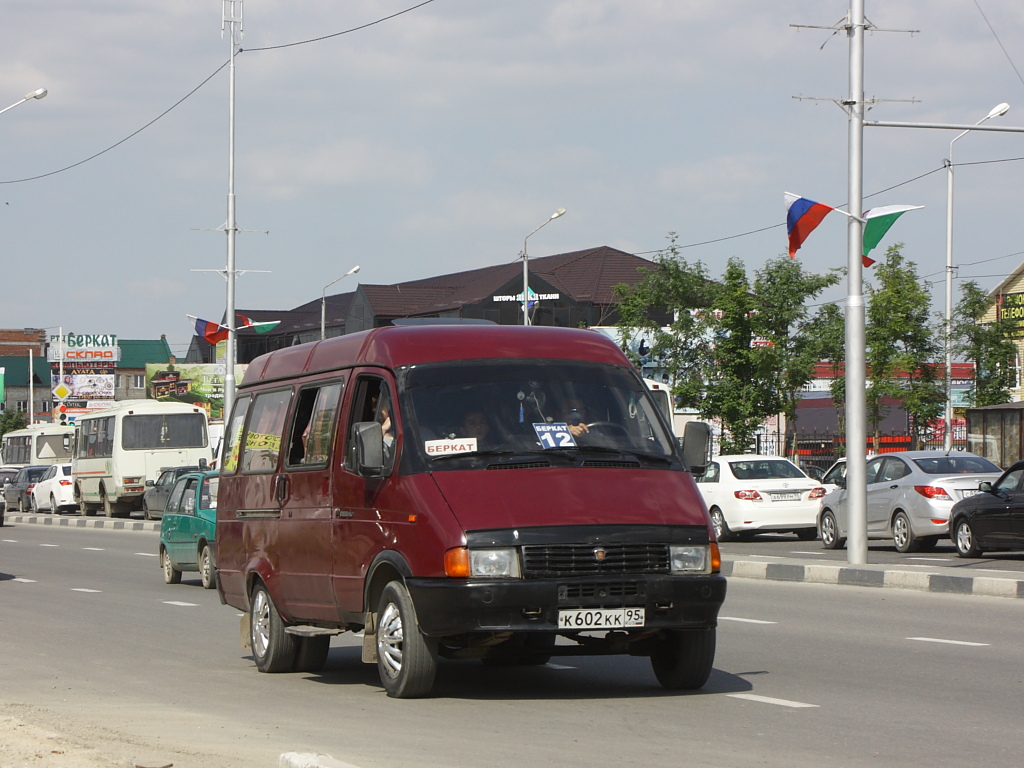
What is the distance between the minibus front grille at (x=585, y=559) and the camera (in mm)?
7867

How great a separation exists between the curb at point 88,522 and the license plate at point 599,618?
2978 centimetres

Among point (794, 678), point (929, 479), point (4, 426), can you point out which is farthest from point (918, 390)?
point (4, 426)

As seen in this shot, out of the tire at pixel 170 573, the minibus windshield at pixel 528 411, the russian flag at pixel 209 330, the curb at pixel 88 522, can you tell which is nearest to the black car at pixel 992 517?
the tire at pixel 170 573

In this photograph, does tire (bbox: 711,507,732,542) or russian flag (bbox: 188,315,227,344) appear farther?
russian flag (bbox: 188,315,227,344)

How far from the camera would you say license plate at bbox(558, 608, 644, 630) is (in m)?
7.85

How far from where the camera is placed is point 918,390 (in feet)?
132

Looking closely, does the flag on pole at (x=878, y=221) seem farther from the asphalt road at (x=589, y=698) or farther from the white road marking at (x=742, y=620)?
the white road marking at (x=742, y=620)

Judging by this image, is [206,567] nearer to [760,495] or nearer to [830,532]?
[830,532]

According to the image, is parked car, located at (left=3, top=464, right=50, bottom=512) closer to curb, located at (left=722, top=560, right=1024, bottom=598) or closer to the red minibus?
curb, located at (left=722, top=560, right=1024, bottom=598)

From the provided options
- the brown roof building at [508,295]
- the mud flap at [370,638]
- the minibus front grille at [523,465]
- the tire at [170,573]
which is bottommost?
the tire at [170,573]

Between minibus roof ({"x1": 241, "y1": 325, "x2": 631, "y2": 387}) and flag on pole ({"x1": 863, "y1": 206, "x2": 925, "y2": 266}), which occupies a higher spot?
flag on pole ({"x1": 863, "y1": 206, "x2": 925, "y2": 266})

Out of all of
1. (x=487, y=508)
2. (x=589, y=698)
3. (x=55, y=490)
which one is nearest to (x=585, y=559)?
(x=487, y=508)

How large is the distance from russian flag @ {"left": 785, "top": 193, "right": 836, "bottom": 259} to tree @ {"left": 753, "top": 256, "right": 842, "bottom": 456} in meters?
18.5

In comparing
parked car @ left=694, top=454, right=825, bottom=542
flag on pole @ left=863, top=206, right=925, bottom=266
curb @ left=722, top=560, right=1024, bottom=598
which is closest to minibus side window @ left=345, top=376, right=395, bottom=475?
Answer: curb @ left=722, top=560, right=1024, bottom=598
